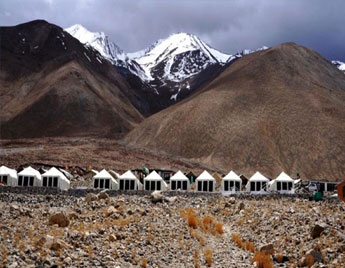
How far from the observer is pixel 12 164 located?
73.0 meters

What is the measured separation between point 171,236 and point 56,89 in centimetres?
12869

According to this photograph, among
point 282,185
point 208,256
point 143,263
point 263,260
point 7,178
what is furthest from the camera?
point 7,178

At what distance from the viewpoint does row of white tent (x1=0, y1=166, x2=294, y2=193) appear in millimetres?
46094

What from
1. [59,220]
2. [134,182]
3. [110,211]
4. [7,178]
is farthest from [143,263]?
[7,178]

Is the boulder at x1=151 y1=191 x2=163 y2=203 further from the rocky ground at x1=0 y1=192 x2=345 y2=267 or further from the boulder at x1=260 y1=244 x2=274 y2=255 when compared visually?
the boulder at x1=260 y1=244 x2=274 y2=255

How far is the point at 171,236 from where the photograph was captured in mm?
24016

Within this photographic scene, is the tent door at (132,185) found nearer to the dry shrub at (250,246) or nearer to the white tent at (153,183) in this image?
the white tent at (153,183)

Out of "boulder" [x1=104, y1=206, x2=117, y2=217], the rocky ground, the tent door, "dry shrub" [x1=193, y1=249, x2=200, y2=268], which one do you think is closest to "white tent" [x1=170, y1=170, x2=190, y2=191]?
the tent door

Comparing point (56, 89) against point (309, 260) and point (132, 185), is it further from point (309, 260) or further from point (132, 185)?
point (309, 260)

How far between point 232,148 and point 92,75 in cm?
7956

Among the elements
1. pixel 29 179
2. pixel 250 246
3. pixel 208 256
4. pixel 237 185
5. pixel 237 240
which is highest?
pixel 29 179

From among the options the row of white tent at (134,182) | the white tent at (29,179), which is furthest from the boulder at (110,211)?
the white tent at (29,179)

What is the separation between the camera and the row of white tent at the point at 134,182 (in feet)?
151

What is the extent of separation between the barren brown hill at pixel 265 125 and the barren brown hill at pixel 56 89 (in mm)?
22625
